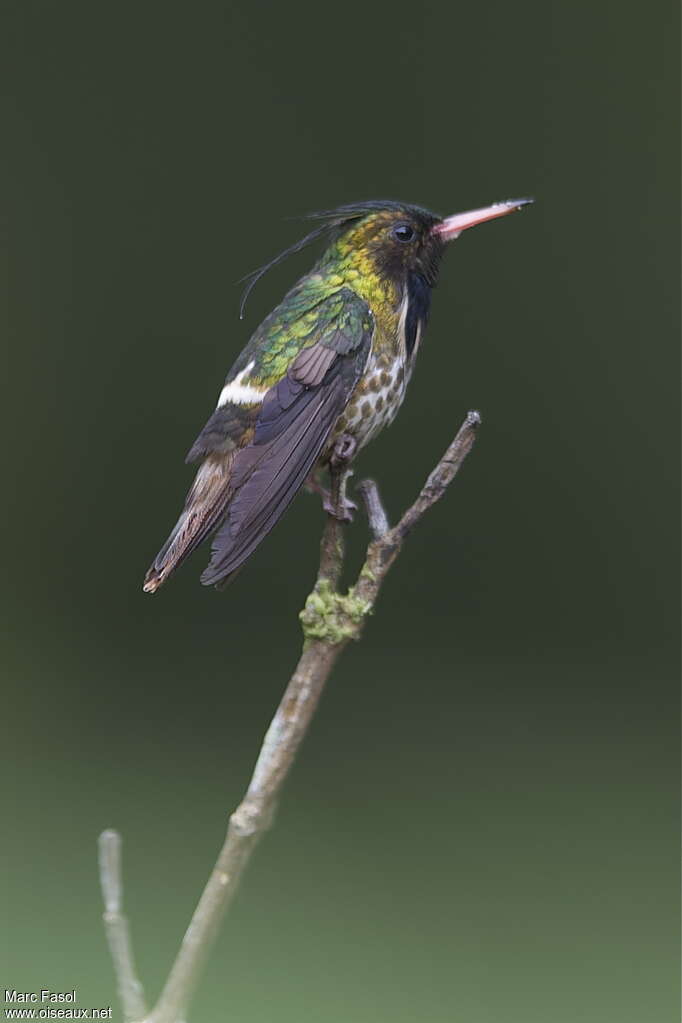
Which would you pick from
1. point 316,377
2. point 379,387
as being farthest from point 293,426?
point 379,387

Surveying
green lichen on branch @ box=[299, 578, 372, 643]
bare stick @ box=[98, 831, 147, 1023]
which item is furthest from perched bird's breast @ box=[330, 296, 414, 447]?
bare stick @ box=[98, 831, 147, 1023]

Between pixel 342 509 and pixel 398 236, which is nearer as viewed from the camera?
pixel 342 509

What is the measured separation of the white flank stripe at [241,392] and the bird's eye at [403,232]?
28cm

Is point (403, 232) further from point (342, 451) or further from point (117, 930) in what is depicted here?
point (117, 930)

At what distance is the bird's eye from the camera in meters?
1.61

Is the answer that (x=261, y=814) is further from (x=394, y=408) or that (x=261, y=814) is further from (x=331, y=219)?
(x=331, y=219)

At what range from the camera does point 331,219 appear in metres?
1.70

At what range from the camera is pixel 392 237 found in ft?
5.29

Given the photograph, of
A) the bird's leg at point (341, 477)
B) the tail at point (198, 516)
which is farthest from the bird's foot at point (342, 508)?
the tail at point (198, 516)

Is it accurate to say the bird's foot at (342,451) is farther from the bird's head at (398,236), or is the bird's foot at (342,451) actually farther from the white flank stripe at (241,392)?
the bird's head at (398,236)

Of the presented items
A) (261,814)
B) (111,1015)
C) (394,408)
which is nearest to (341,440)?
(394,408)

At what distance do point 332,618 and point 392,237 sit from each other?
0.59m

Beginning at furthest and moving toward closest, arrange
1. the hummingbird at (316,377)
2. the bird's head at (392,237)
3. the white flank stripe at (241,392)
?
the bird's head at (392,237) < the white flank stripe at (241,392) < the hummingbird at (316,377)

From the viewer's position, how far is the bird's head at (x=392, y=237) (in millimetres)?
1613
